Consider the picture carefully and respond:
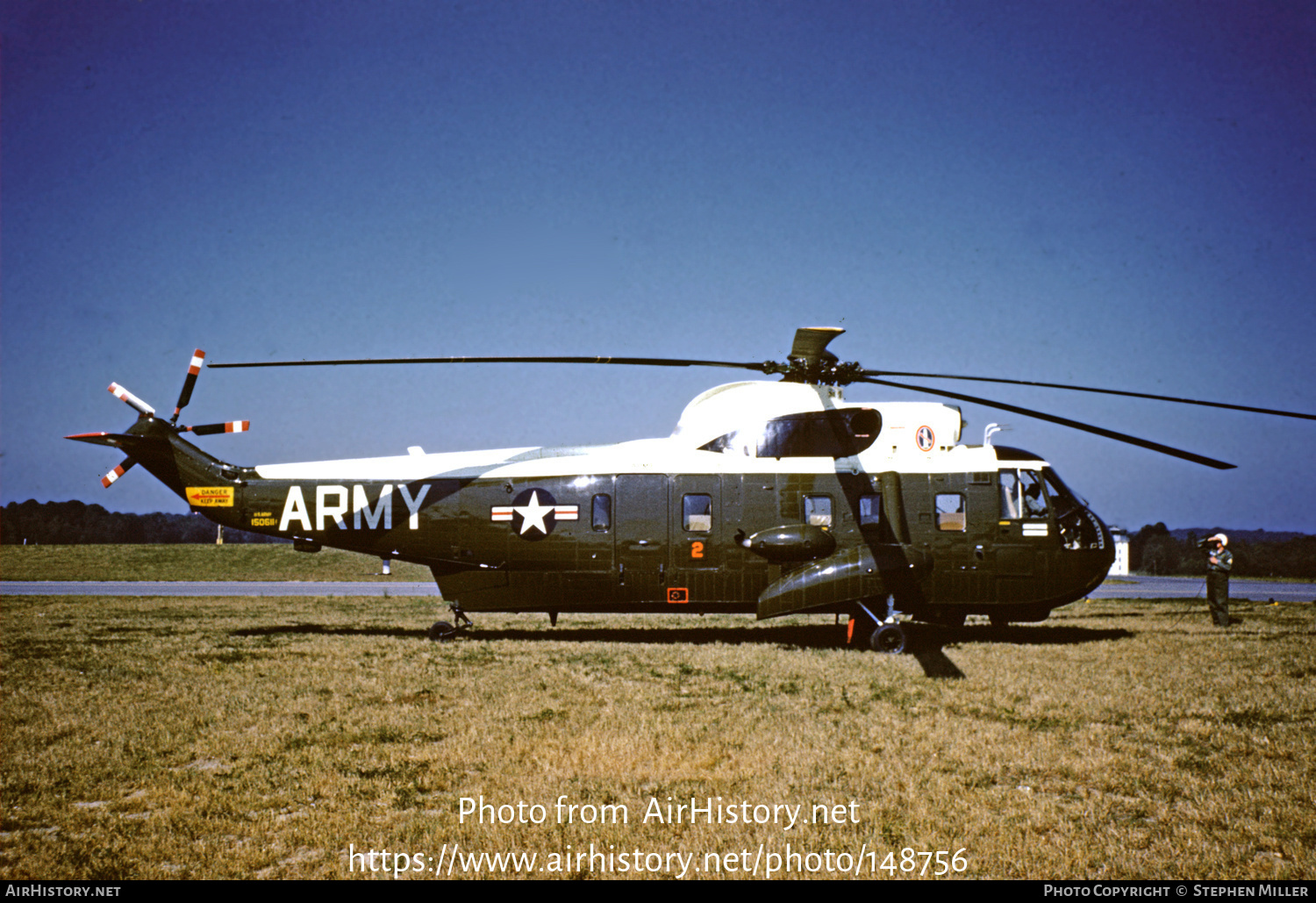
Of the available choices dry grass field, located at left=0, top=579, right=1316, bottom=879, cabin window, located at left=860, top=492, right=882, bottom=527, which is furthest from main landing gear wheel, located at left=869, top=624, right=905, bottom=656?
cabin window, located at left=860, top=492, right=882, bottom=527

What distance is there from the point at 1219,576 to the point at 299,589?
96.9 feet

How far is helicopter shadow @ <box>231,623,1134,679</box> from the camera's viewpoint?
48.7 ft

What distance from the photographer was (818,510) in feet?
46.2

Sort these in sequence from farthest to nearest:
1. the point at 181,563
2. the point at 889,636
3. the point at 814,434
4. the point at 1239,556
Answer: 1. the point at 1239,556
2. the point at 181,563
3. the point at 814,434
4. the point at 889,636

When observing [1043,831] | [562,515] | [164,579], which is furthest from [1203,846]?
[164,579]

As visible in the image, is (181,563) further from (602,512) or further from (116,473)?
(602,512)

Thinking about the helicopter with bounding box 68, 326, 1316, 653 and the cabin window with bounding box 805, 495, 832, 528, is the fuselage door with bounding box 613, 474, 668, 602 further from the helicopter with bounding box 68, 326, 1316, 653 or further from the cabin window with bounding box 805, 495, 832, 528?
the cabin window with bounding box 805, 495, 832, 528

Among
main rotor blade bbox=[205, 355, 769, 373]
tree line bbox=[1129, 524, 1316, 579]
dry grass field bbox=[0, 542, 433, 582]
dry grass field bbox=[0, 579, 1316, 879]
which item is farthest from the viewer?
tree line bbox=[1129, 524, 1316, 579]

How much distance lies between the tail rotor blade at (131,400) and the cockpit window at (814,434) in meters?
11.4

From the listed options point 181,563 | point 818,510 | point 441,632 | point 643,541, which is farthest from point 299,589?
point 818,510

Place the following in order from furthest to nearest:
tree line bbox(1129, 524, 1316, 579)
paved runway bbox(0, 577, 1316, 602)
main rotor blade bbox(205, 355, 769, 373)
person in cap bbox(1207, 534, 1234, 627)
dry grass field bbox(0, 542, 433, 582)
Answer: tree line bbox(1129, 524, 1316, 579) → dry grass field bbox(0, 542, 433, 582) → paved runway bbox(0, 577, 1316, 602) → person in cap bbox(1207, 534, 1234, 627) → main rotor blade bbox(205, 355, 769, 373)

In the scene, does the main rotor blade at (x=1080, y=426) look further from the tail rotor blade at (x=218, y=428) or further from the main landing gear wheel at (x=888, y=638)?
the tail rotor blade at (x=218, y=428)

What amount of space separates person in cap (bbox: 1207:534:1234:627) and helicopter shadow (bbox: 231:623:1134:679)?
2.65m

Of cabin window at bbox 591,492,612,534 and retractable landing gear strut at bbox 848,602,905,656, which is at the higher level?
cabin window at bbox 591,492,612,534
